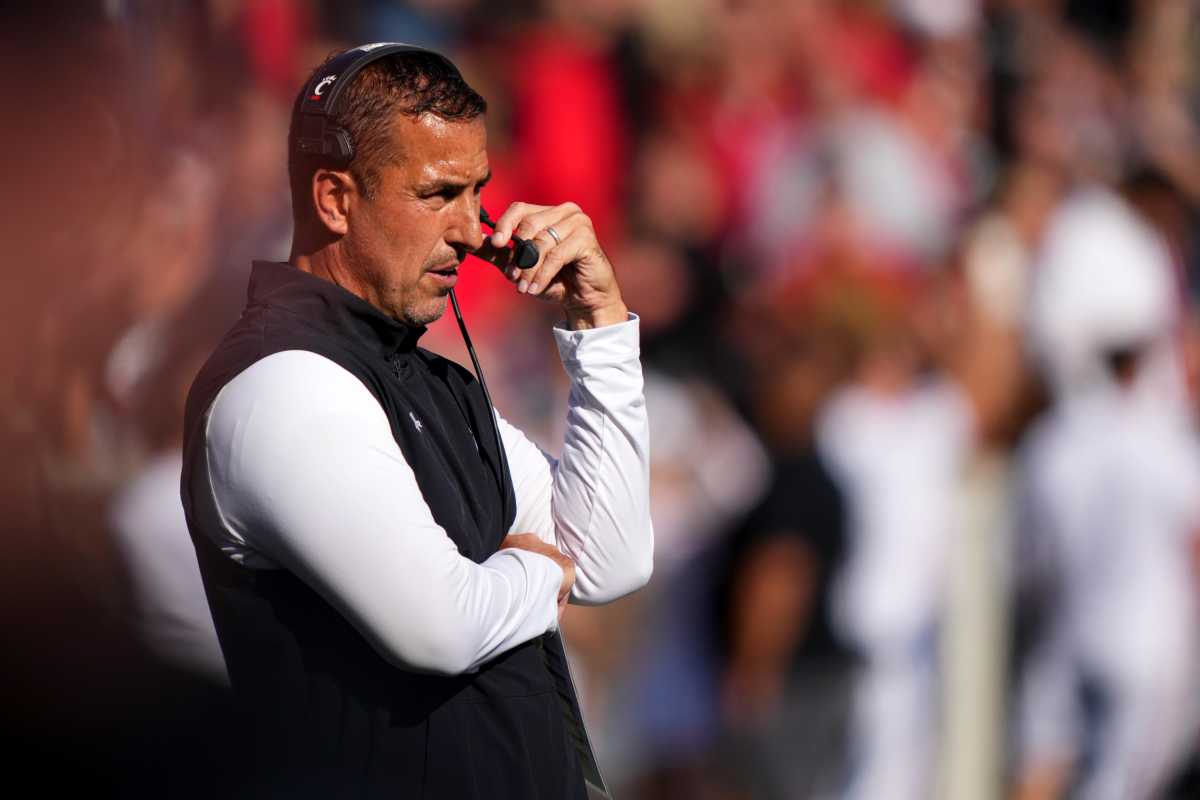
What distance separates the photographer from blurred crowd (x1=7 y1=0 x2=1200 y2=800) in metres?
2.94

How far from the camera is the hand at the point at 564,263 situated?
1.76 metres

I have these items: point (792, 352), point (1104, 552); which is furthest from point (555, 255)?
point (1104, 552)

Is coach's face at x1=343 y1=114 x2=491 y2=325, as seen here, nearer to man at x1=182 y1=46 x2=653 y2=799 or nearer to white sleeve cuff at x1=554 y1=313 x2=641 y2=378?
man at x1=182 y1=46 x2=653 y2=799

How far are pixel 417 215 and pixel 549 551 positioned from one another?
0.44 m

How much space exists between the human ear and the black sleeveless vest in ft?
0.24

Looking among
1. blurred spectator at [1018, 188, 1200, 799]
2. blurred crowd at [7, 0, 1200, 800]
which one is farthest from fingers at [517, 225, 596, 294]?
blurred spectator at [1018, 188, 1200, 799]

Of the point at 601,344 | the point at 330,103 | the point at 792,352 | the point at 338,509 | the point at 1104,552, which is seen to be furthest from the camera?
the point at 1104,552

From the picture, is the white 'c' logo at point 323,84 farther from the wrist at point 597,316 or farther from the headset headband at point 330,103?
the wrist at point 597,316

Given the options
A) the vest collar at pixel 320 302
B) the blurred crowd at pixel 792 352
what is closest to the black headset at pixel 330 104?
the vest collar at pixel 320 302

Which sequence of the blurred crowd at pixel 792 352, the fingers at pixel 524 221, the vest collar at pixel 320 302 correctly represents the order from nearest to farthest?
the vest collar at pixel 320 302
the fingers at pixel 524 221
the blurred crowd at pixel 792 352

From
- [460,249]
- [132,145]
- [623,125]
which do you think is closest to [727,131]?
[623,125]

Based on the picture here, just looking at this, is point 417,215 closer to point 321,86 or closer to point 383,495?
point 321,86

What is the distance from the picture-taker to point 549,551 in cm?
181

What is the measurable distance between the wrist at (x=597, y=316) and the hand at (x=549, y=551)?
28 cm
